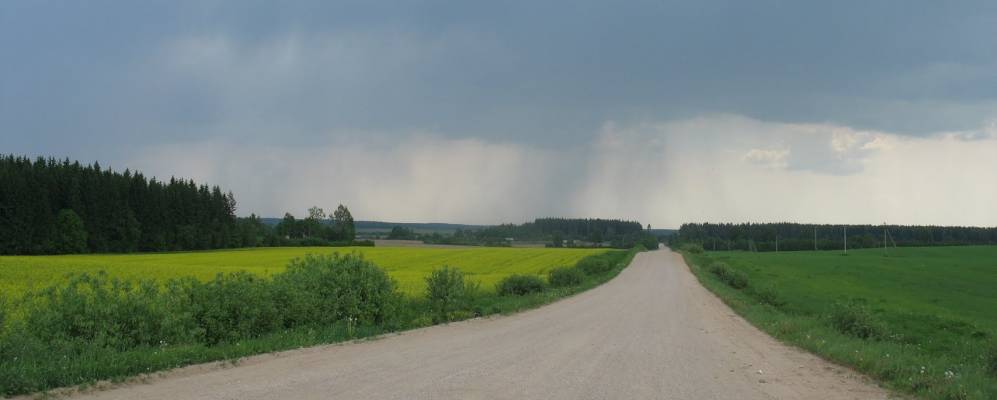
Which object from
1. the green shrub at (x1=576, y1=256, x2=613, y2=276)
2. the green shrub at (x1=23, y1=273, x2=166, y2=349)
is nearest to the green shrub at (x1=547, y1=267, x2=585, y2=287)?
the green shrub at (x1=576, y1=256, x2=613, y2=276)

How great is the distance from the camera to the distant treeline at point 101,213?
242 feet

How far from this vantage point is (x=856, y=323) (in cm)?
1855

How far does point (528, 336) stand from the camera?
16969 millimetres

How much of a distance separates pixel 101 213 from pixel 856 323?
88696mm

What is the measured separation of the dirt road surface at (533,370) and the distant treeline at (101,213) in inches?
2957

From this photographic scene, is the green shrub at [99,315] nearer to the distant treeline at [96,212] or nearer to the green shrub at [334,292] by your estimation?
the green shrub at [334,292]

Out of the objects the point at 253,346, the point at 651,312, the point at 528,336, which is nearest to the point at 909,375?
the point at 528,336

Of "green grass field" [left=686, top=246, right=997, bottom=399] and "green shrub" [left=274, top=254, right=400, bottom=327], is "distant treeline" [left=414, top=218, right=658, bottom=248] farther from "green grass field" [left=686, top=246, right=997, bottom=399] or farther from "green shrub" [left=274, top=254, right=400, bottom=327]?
"green shrub" [left=274, top=254, right=400, bottom=327]

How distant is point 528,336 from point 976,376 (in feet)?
30.9

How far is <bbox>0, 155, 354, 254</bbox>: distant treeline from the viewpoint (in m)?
73.7

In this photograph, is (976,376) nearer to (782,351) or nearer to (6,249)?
(782,351)

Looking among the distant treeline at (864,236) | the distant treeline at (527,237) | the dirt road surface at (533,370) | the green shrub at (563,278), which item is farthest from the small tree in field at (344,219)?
the dirt road surface at (533,370)

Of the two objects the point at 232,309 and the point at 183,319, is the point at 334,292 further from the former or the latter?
the point at 183,319

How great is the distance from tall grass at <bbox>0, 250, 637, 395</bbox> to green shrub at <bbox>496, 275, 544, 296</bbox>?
10537 mm
